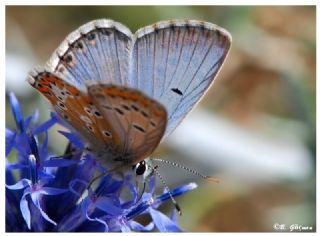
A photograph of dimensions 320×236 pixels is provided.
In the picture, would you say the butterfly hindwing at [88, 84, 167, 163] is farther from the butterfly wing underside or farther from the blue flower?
the blue flower

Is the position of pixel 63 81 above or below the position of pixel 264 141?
above

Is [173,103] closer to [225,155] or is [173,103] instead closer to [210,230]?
[225,155]

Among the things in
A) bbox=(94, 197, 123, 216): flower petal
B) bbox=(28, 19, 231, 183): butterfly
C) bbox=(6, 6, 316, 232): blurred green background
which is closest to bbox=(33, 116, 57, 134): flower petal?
bbox=(28, 19, 231, 183): butterfly

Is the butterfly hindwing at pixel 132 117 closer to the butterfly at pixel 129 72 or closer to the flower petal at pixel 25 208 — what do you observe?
the butterfly at pixel 129 72

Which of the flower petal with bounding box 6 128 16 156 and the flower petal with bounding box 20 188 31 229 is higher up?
the flower petal with bounding box 6 128 16 156

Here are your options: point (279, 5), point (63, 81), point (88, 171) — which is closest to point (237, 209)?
point (279, 5)

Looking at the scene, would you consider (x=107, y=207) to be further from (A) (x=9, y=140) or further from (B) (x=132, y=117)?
(A) (x=9, y=140)
